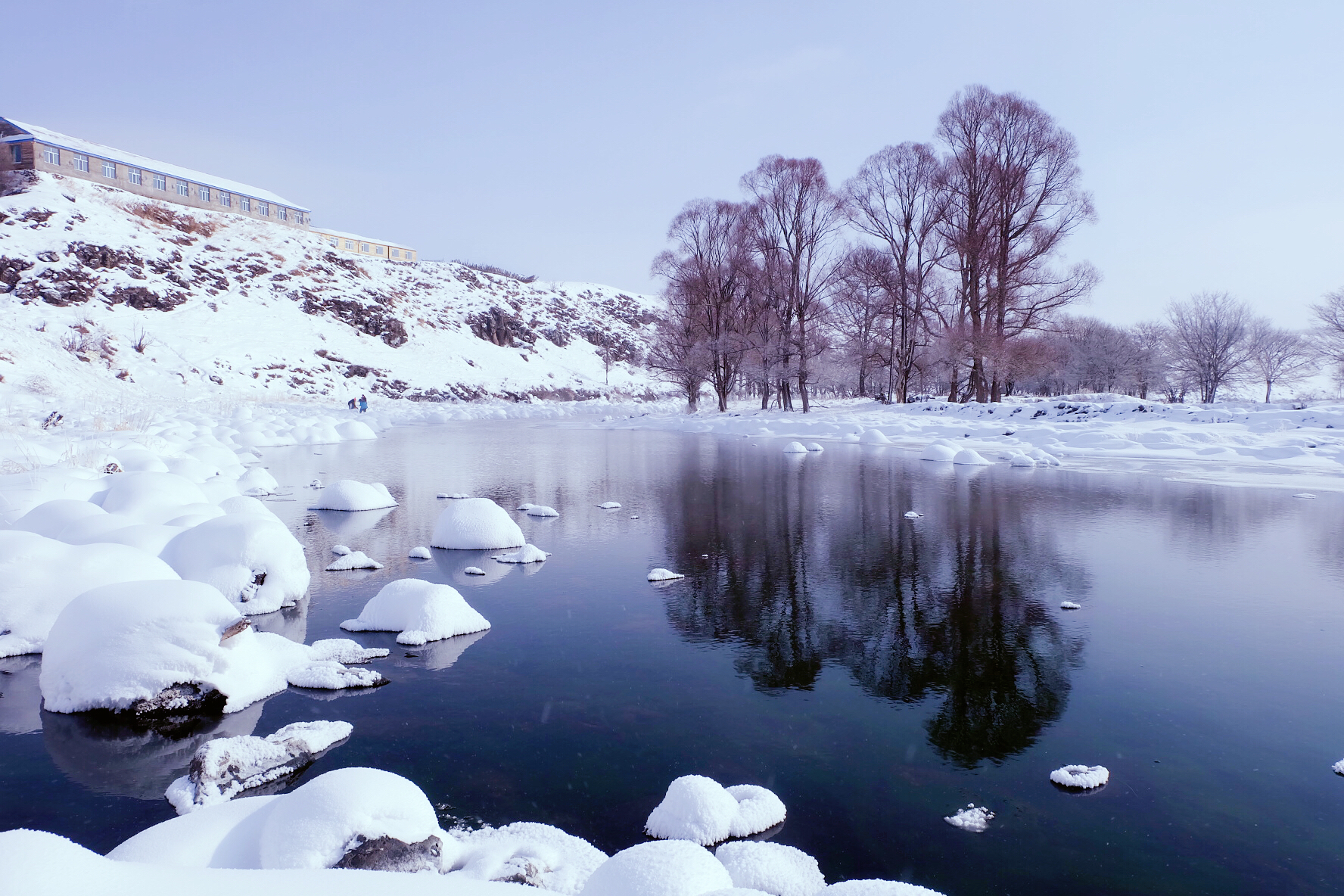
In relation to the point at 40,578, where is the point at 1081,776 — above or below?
below

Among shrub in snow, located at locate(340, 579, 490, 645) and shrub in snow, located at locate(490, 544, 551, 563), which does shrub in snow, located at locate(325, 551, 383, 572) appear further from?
shrub in snow, located at locate(340, 579, 490, 645)

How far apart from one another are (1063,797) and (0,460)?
12.7m

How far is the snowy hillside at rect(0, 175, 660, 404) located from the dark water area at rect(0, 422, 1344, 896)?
101 ft

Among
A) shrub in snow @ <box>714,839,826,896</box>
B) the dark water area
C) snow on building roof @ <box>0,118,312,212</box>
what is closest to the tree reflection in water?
the dark water area

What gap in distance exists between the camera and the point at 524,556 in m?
8.13

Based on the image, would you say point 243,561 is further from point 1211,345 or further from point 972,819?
point 1211,345

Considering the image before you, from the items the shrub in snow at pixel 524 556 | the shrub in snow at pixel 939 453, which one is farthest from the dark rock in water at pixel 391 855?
the shrub in snow at pixel 939 453

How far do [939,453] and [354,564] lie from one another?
46.0 feet

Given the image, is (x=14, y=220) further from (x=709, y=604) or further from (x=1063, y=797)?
(x=1063, y=797)

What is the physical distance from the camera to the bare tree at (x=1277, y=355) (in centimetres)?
4947

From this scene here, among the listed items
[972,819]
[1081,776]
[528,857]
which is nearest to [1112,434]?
[1081,776]

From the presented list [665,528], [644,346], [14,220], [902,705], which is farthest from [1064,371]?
[14,220]

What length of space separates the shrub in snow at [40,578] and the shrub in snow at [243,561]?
2.05 ft

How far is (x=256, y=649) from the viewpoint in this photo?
490 cm
